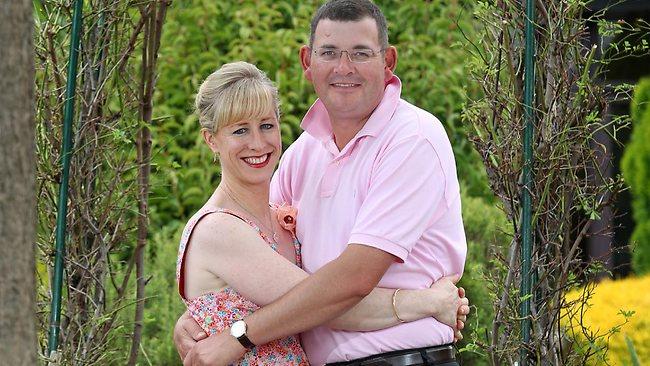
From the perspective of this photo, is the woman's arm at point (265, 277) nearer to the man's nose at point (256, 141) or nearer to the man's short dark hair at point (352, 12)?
the man's nose at point (256, 141)

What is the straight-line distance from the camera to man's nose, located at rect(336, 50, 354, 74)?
3.09 metres

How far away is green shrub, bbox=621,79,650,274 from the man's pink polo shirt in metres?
4.14

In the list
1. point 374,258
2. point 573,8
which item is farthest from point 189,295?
point 573,8

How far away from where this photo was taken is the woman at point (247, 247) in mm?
3000

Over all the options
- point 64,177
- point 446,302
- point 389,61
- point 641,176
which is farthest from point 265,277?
point 641,176

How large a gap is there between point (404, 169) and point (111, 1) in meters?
1.31

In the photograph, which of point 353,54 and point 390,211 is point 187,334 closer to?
point 390,211

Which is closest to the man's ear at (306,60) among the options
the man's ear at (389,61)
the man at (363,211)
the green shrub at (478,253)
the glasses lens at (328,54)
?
the man at (363,211)

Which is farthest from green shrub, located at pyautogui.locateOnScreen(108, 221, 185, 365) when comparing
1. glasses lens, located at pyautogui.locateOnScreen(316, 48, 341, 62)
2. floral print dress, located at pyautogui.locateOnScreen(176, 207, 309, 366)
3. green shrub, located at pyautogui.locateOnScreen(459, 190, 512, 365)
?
glasses lens, located at pyautogui.locateOnScreen(316, 48, 341, 62)

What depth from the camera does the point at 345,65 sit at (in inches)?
122

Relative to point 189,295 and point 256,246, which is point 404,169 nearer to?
point 256,246

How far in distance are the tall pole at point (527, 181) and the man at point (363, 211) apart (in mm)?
187

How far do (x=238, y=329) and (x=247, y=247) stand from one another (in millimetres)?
225

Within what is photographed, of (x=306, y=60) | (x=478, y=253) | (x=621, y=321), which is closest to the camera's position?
(x=306, y=60)
